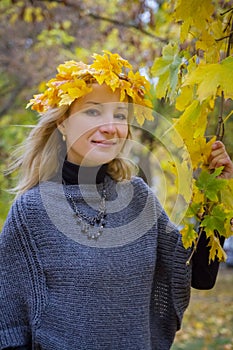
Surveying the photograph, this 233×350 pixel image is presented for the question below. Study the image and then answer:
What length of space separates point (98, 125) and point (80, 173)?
0.20m

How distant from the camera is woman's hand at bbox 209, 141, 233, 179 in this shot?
1.62 m

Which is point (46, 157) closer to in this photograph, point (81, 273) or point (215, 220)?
point (81, 273)

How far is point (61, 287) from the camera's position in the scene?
1687mm

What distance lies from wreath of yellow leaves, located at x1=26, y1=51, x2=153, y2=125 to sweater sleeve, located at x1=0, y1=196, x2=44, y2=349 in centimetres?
42

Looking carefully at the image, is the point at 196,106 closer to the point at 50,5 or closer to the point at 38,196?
the point at 38,196

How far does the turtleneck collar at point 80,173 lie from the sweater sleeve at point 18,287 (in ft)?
0.72

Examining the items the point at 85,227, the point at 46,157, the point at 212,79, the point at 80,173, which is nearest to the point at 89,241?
the point at 85,227

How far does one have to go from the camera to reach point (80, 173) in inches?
72.3

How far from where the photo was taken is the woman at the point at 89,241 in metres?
1.69

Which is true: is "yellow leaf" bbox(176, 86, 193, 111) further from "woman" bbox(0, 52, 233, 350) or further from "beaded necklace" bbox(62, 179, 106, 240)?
"beaded necklace" bbox(62, 179, 106, 240)

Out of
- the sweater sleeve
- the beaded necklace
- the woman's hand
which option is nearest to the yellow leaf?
the woman's hand

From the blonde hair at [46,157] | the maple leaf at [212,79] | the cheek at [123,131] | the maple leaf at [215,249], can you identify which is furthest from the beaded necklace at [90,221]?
the maple leaf at [212,79]

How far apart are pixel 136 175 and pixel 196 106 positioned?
720mm

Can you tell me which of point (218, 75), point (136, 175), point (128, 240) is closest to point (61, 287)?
point (128, 240)
